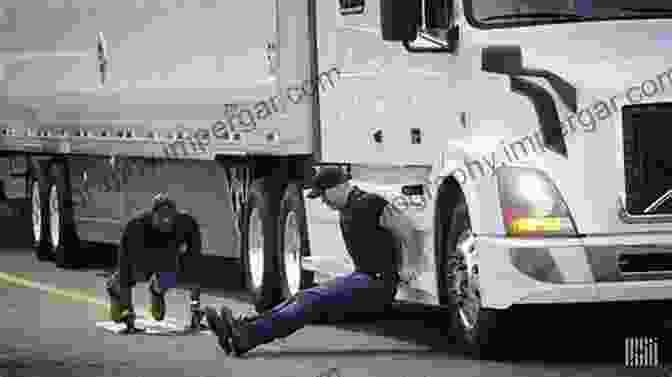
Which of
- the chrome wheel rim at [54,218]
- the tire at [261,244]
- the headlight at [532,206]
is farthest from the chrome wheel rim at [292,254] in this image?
the chrome wheel rim at [54,218]

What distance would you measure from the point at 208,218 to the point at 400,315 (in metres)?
3.16

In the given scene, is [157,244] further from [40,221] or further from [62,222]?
[40,221]

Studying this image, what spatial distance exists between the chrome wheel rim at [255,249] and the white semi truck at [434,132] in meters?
0.02

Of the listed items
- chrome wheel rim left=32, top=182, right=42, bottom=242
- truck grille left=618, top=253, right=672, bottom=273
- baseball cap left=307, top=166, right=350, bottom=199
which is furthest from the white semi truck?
chrome wheel rim left=32, top=182, right=42, bottom=242

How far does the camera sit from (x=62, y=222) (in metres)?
24.2

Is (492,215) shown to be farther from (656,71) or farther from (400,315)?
(400,315)

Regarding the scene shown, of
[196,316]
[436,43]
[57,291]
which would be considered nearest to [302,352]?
[196,316]

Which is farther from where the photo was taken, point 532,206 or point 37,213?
point 37,213

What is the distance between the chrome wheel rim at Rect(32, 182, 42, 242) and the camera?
82.6 feet

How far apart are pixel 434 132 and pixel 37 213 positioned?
1169cm

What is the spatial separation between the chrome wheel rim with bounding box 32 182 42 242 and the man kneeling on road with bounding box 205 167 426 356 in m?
10.8

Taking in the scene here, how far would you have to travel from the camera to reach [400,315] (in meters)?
17.2

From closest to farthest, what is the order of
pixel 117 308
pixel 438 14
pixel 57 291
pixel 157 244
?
pixel 438 14
pixel 117 308
pixel 157 244
pixel 57 291

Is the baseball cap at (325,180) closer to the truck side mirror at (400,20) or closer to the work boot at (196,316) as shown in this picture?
the truck side mirror at (400,20)
